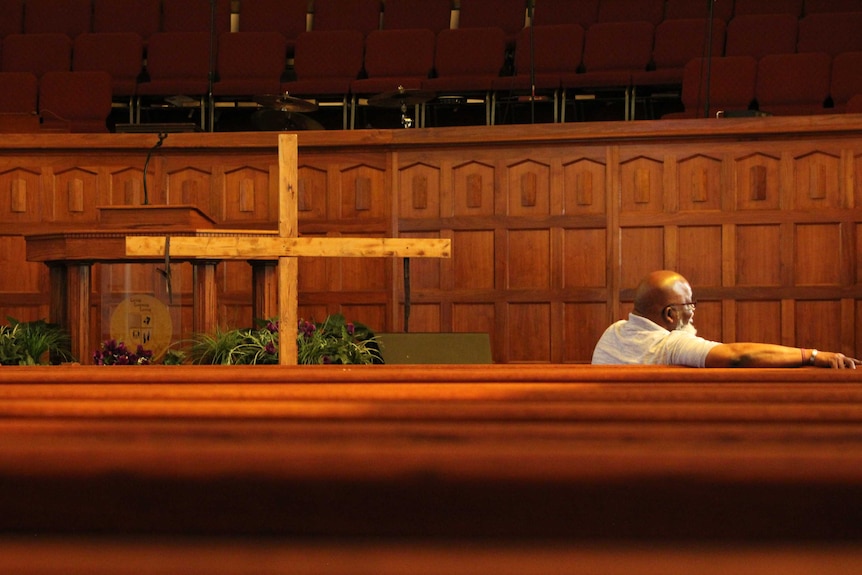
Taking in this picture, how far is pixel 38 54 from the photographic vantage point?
8211 millimetres

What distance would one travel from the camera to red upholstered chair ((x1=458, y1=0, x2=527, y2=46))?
27.8ft

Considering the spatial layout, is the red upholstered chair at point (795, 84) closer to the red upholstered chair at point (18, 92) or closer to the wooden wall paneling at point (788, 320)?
the wooden wall paneling at point (788, 320)

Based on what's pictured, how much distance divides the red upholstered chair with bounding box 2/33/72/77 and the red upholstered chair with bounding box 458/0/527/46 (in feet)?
12.0

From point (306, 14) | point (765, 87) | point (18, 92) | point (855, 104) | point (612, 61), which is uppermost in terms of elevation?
point (306, 14)

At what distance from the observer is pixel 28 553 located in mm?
616

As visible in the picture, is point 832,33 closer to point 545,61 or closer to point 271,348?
point 545,61

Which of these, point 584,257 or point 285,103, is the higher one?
point 285,103

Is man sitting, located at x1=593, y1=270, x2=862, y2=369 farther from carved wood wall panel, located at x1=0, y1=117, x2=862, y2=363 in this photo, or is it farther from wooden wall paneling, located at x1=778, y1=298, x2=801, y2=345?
wooden wall paneling, located at x1=778, y1=298, x2=801, y2=345

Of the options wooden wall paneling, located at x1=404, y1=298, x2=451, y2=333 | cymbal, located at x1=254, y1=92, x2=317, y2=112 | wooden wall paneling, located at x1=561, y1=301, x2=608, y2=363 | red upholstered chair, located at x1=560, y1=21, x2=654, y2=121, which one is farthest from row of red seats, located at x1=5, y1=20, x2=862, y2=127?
wooden wall paneling, located at x1=561, y1=301, x2=608, y2=363

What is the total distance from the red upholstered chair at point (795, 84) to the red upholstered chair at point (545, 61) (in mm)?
1583

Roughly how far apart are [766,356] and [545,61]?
6.18m

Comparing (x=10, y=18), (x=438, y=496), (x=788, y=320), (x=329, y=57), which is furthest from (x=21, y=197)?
(x=438, y=496)

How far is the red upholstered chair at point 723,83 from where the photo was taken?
7.07 m

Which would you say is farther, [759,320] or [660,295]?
[759,320]
